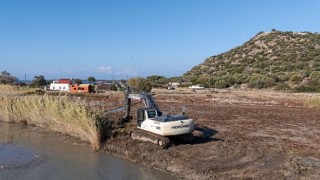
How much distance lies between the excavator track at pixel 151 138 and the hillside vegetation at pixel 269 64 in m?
37.3

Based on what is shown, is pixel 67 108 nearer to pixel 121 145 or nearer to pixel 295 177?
pixel 121 145

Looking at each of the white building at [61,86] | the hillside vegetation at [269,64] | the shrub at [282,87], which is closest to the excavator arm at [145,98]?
the hillside vegetation at [269,64]

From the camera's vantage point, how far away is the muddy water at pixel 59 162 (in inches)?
546

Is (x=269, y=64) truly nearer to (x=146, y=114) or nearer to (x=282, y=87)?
(x=282, y=87)

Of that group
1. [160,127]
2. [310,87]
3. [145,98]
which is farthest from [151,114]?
[310,87]

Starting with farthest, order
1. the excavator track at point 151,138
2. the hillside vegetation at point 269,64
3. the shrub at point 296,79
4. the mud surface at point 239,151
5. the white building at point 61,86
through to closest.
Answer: the hillside vegetation at point 269,64 < the white building at point 61,86 < the shrub at point 296,79 < the excavator track at point 151,138 < the mud surface at point 239,151

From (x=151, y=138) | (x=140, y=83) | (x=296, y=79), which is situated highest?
(x=296, y=79)

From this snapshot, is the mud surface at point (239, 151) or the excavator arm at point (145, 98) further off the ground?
the excavator arm at point (145, 98)

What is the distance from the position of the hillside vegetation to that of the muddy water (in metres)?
37.8

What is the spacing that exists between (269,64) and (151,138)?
66098 mm

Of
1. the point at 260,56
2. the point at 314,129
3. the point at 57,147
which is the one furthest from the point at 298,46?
the point at 57,147

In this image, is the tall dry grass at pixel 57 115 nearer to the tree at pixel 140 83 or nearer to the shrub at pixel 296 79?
the tree at pixel 140 83

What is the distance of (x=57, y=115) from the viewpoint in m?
21.3

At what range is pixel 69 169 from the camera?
1463 centimetres
